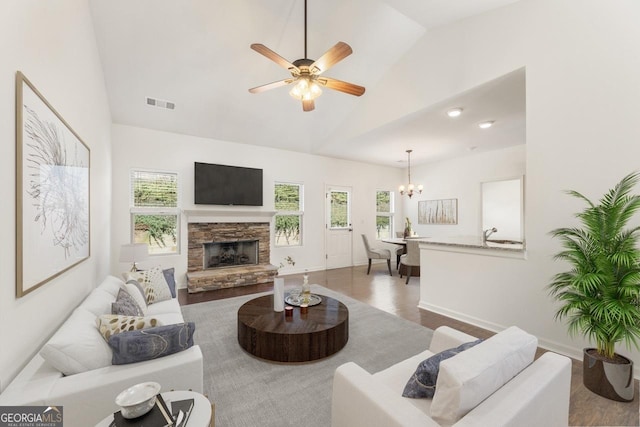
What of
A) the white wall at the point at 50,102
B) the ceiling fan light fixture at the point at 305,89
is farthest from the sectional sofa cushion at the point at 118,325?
the ceiling fan light fixture at the point at 305,89

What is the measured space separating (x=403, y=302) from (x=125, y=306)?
3695 millimetres

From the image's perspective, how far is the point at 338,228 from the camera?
7.30m

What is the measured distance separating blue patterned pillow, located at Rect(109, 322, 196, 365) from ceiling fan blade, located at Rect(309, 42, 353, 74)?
8.53 ft

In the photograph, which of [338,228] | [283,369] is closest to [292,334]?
[283,369]

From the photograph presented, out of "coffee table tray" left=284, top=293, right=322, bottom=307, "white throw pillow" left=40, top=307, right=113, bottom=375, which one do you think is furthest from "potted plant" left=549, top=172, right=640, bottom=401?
"white throw pillow" left=40, top=307, right=113, bottom=375

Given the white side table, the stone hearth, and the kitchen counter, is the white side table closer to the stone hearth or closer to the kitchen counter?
the kitchen counter

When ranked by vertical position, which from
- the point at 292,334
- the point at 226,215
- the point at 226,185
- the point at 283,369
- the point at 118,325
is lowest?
the point at 283,369

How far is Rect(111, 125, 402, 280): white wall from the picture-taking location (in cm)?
475

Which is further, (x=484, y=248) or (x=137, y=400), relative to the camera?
(x=484, y=248)

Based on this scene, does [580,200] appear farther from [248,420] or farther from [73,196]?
[73,196]

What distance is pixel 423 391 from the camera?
4.45 ft

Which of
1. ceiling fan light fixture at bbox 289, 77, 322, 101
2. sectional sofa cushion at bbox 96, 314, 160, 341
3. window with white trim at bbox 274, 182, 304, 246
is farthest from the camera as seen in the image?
window with white trim at bbox 274, 182, 304, 246

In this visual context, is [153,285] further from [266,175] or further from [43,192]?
[266,175]

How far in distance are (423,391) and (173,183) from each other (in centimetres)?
530
